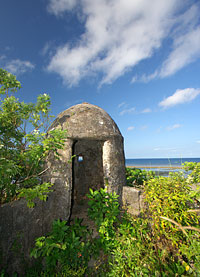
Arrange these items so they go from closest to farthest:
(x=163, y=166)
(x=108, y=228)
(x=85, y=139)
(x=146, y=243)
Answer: (x=146, y=243) < (x=108, y=228) < (x=85, y=139) < (x=163, y=166)

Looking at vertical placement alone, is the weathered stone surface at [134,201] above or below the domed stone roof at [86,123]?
below

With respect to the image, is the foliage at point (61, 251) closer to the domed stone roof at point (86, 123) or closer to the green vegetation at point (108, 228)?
the green vegetation at point (108, 228)

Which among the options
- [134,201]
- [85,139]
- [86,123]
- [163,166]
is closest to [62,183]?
[85,139]

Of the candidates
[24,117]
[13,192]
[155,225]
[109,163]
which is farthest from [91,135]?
[155,225]

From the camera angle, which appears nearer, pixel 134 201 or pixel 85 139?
pixel 134 201

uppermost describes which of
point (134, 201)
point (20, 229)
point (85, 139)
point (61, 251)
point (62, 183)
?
point (85, 139)

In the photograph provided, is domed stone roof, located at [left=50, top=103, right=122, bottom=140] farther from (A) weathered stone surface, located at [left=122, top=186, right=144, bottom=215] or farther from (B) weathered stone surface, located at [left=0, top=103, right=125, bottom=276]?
(A) weathered stone surface, located at [left=122, top=186, right=144, bottom=215]

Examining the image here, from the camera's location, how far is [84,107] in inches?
183

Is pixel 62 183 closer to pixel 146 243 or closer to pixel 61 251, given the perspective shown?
pixel 61 251

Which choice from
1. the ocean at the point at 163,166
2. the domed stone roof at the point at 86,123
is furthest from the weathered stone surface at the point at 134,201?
the domed stone roof at the point at 86,123

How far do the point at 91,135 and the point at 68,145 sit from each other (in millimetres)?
723

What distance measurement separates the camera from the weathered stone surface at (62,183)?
103 inches

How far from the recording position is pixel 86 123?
167 inches

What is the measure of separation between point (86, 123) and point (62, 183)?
1.83 metres
